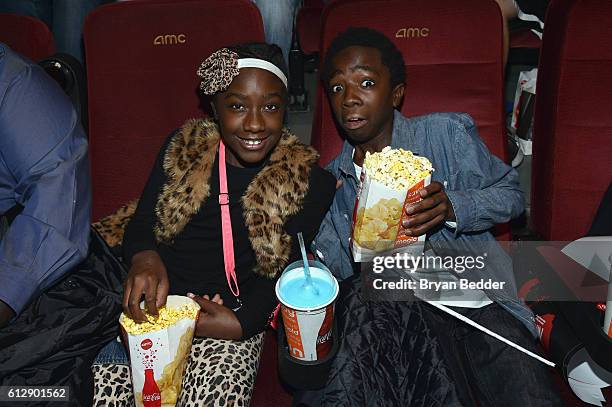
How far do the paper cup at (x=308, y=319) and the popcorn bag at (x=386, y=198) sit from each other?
6.3 inches

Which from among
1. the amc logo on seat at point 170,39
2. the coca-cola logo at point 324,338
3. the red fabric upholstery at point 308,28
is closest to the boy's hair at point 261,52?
the amc logo on seat at point 170,39

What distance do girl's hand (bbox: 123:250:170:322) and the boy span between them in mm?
547

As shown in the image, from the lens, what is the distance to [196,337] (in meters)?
1.75

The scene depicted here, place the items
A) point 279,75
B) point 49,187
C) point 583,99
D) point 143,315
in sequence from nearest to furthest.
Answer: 1. point 143,315
2. point 49,187
3. point 279,75
4. point 583,99

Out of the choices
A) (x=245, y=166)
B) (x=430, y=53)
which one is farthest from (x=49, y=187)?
(x=430, y=53)

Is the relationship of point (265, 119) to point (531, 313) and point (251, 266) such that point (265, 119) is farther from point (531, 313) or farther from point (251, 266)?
point (531, 313)

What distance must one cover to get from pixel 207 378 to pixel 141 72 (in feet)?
3.91

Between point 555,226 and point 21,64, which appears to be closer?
point 21,64

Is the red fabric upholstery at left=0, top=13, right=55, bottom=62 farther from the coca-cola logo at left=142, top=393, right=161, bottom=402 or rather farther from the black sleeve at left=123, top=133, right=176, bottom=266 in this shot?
the coca-cola logo at left=142, top=393, right=161, bottom=402

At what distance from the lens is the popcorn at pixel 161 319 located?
1.47m

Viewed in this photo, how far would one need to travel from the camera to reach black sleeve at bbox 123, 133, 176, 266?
6.18 ft

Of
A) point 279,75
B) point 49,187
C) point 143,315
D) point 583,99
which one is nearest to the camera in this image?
point 143,315

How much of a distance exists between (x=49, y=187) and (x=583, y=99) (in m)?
1.78

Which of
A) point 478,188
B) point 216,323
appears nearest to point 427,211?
point 478,188
